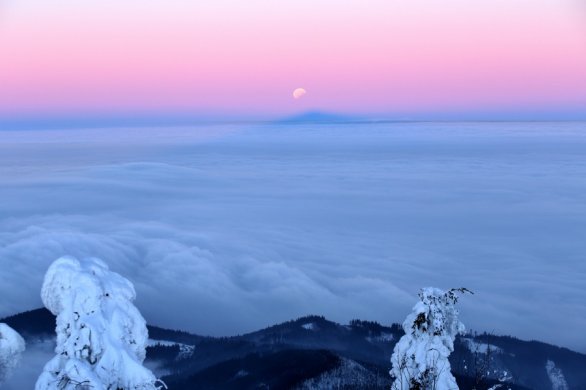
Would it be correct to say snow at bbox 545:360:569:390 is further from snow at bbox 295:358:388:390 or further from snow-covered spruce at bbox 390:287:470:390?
snow-covered spruce at bbox 390:287:470:390

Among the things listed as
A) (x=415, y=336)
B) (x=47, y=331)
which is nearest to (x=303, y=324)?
(x=47, y=331)

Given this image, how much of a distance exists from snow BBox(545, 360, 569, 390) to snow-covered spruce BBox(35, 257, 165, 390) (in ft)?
465

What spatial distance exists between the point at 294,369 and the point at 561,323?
117 meters

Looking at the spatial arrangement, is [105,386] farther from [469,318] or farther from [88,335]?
[469,318]

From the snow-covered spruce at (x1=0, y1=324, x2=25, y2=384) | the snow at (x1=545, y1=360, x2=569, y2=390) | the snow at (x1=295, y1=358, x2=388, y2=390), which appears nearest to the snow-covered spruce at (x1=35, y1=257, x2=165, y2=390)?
the snow-covered spruce at (x1=0, y1=324, x2=25, y2=384)

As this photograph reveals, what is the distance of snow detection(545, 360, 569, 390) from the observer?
139125 mm

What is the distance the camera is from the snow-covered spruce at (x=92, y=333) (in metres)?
16.4

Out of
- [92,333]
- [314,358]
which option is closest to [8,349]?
[92,333]

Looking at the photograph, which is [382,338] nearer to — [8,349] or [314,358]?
[314,358]

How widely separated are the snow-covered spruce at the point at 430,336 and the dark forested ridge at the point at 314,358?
73.0m

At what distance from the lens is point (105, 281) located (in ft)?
59.0

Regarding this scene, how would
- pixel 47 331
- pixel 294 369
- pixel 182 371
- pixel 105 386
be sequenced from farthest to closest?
pixel 47 331 < pixel 182 371 < pixel 294 369 < pixel 105 386

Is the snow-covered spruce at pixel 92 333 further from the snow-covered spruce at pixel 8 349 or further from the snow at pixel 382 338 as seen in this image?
the snow at pixel 382 338

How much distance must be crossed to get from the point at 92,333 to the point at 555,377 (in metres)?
147
